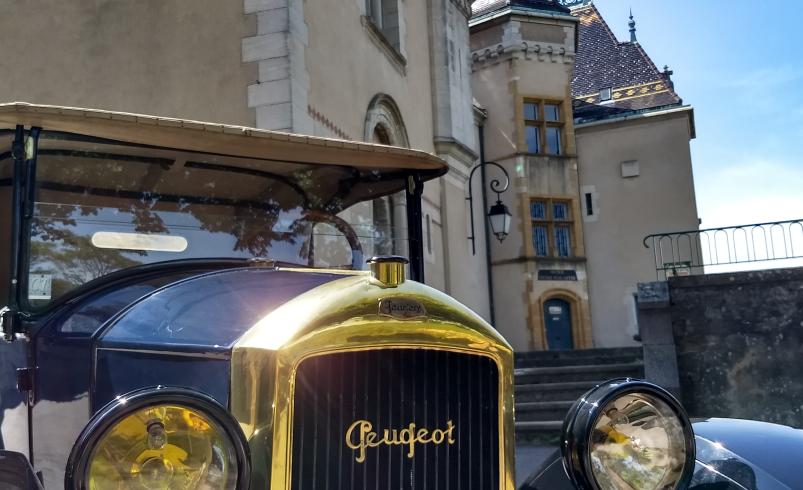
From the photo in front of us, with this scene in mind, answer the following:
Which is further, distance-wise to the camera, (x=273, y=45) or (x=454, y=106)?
(x=454, y=106)

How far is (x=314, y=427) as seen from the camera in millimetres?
1919

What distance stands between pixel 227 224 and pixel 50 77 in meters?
6.61

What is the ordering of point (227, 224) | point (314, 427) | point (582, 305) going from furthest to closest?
1. point (582, 305)
2. point (227, 224)
3. point (314, 427)

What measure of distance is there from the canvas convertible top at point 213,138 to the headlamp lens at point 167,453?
129 cm

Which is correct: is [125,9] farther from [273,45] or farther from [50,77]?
[273,45]

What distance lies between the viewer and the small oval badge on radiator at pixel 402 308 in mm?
2035

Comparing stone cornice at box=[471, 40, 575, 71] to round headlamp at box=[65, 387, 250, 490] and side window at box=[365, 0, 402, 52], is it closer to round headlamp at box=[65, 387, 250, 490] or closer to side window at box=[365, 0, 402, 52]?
side window at box=[365, 0, 402, 52]

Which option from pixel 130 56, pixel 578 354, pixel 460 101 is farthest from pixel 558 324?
pixel 130 56

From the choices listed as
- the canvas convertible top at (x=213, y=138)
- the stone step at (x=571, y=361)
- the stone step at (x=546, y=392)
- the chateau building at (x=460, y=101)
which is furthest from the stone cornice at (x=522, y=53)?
the canvas convertible top at (x=213, y=138)

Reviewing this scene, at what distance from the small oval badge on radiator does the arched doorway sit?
56.9 feet

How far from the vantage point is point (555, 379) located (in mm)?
9773

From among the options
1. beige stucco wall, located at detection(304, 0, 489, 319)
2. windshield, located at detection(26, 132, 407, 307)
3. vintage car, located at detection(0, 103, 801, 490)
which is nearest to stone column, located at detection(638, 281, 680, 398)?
beige stucco wall, located at detection(304, 0, 489, 319)

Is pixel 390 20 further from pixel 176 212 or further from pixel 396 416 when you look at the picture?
pixel 396 416

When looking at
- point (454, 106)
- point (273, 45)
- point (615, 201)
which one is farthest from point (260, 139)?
point (615, 201)
